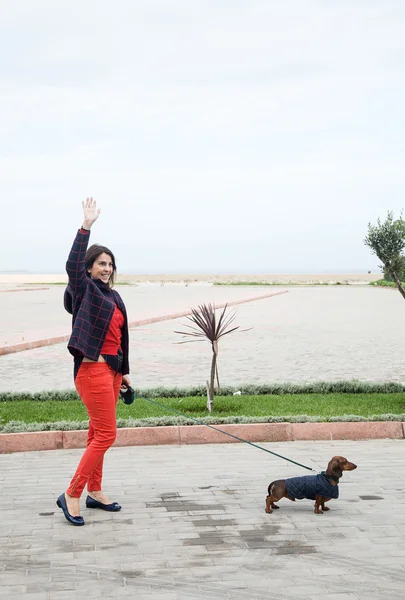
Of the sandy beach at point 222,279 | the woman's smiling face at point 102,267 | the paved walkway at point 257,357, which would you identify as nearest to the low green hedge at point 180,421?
the woman's smiling face at point 102,267

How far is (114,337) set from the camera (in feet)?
16.5

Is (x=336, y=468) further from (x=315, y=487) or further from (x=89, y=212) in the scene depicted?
(x=89, y=212)

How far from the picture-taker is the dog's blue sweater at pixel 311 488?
5.00m

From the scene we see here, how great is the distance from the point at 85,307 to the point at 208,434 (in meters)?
2.88

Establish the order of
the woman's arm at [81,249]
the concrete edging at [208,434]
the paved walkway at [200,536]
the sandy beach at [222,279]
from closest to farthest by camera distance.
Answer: the paved walkway at [200,536] < the woman's arm at [81,249] < the concrete edging at [208,434] < the sandy beach at [222,279]

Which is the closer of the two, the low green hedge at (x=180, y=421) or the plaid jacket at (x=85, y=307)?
the plaid jacket at (x=85, y=307)

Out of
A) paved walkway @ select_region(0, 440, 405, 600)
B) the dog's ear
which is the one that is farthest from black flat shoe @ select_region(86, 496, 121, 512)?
the dog's ear

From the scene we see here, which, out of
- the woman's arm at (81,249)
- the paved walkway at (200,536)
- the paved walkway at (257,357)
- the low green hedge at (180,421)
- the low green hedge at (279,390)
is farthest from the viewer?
the paved walkway at (257,357)

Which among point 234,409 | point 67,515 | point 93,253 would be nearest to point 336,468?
point 67,515

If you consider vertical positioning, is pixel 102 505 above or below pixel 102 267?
below

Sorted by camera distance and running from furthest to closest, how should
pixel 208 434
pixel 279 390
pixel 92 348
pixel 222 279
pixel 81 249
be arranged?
pixel 222 279, pixel 279 390, pixel 208 434, pixel 92 348, pixel 81 249

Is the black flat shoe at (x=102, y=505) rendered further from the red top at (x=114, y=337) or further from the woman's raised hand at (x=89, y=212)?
the woman's raised hand at (x=89, y=212)

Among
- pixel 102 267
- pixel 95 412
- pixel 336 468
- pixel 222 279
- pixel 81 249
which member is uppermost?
pixel 222 279

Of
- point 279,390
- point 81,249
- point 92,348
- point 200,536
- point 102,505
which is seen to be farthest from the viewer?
point 279,390
